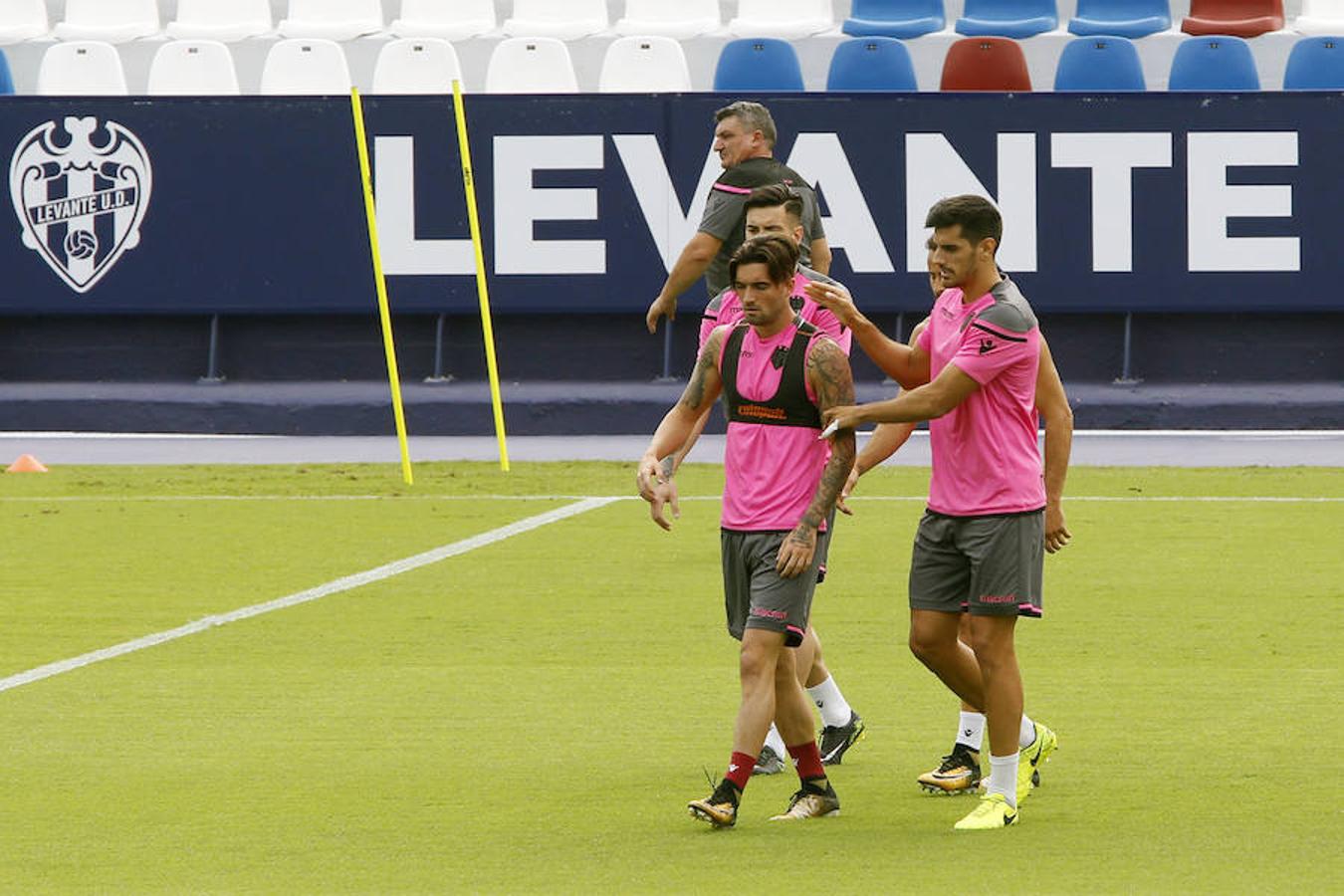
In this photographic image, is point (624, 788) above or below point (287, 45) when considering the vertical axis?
below

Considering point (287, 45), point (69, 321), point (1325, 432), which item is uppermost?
point (287, 45)

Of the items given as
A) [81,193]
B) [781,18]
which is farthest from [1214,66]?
[81,193]

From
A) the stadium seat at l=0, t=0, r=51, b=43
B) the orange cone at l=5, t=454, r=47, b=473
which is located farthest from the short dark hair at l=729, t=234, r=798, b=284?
the stadium seat at l=0, t=0, r=51, b=43

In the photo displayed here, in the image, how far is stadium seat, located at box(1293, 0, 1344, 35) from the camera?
23.8 m

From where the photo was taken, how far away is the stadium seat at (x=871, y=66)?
22344 millimetres

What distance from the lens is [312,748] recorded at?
7703mm

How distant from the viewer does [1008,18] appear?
946 inches

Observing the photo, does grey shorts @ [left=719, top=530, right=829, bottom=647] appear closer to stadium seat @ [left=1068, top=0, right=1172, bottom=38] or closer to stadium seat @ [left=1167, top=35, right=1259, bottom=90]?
stadium seat @ [left=1167, top=35, right=1259, bottom=90]

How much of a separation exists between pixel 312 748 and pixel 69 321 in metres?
14.0

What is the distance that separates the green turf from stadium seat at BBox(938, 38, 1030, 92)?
798 cm

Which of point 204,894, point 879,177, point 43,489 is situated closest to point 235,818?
point 204,894

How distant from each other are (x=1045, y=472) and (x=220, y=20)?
2014 centimetres

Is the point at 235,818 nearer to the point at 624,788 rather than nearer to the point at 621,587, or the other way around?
the point at 624,788

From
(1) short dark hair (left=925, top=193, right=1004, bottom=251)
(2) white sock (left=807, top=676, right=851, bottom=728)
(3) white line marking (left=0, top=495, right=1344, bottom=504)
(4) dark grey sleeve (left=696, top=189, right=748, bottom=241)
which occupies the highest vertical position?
(1) short dark hair (left=925, top=193, right=1004, bottom=251)
